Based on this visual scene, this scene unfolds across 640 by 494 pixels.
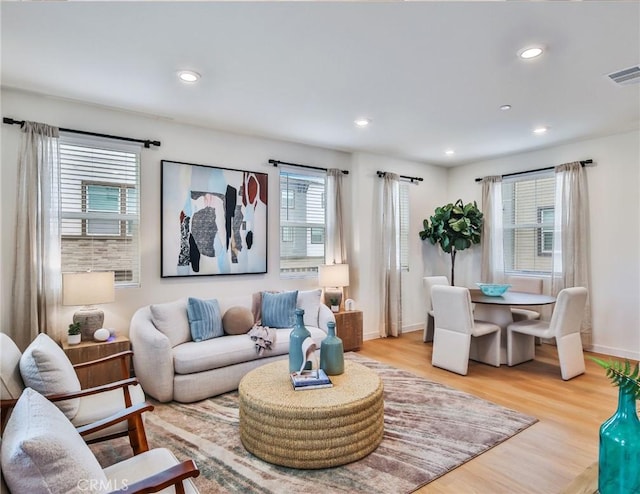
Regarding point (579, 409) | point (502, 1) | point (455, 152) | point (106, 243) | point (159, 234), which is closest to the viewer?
point (502, 1)

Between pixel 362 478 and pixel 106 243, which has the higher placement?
pixel 106 243

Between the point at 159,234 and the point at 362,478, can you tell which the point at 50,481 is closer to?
the point at 362,478

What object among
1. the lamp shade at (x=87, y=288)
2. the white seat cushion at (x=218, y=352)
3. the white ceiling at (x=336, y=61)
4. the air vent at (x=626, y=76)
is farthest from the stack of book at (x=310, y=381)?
the air vent at (x=626, y=76)

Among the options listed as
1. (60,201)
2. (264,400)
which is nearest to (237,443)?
(264,400)

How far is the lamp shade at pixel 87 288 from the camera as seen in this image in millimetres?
3100

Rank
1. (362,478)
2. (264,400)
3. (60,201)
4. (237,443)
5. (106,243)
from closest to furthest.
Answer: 1. (362,478)
2. (264,400)
3. (237,443)
4. (60,201)
5. (106,243)

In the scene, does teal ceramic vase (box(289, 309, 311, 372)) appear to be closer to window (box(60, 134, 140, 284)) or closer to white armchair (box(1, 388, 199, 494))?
white armchair (box(1, 388, 199, 494))

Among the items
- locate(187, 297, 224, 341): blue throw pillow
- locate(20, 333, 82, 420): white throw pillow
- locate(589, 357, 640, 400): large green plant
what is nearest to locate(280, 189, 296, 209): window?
locate(187, 297, 224, 341): blue throw pillow

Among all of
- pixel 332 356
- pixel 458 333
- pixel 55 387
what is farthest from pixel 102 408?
pixel 458 333

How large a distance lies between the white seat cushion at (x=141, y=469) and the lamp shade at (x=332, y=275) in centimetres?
324

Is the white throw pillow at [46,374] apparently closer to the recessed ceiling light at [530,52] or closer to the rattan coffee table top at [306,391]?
the rattan coffee table top at [306,391]

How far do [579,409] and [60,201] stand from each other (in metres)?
4.76

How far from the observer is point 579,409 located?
10.0 feet

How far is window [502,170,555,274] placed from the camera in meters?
5.16
